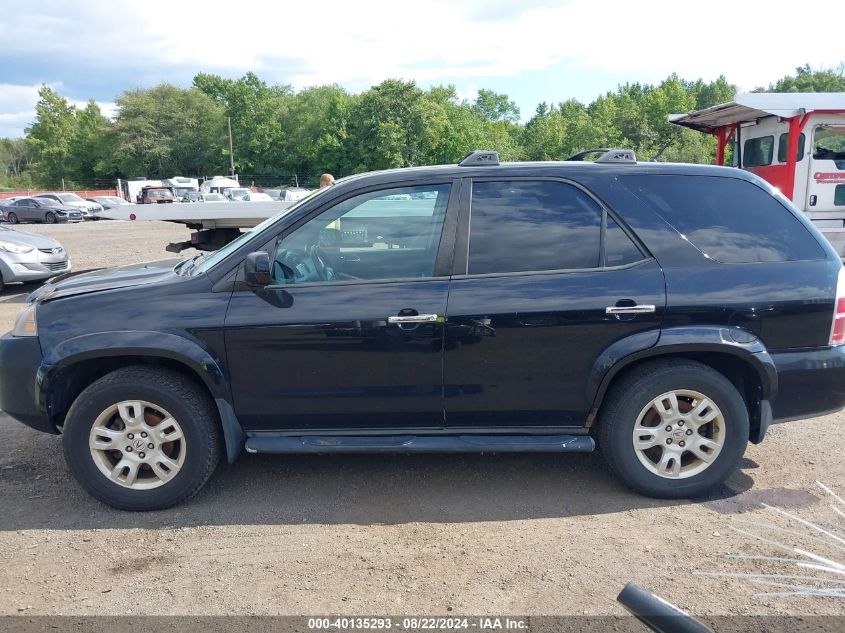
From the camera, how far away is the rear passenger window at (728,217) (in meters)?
3.81

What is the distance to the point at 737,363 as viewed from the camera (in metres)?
3.86

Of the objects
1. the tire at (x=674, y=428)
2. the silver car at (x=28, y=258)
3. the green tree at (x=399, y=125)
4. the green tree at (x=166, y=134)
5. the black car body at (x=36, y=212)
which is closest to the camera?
the tire at (x=674, y=428)

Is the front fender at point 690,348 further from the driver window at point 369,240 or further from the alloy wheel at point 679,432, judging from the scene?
the driver window at point 369,240

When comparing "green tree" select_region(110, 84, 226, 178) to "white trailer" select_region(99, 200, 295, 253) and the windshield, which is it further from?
the windshield

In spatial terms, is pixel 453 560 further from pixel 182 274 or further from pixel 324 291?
pixel 182 274

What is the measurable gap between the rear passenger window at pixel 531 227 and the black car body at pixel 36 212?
126 feet

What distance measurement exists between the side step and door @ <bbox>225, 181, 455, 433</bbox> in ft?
0.24

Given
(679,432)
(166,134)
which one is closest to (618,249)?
(679,432)

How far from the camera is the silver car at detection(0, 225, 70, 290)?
1072cm

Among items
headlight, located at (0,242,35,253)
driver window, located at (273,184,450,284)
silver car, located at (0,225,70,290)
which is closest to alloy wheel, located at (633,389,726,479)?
driver window, located at (273,184,450,284)

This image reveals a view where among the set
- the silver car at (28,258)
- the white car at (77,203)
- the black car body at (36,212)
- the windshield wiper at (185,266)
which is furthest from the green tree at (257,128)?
the windshield wiper at (185,266)

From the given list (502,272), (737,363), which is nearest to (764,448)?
(737,363)

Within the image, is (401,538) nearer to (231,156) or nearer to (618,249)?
(618,249)

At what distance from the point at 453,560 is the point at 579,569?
0.60 meters
